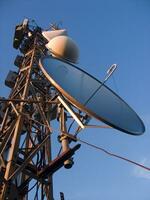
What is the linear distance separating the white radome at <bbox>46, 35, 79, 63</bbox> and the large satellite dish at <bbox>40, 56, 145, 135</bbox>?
1760mm

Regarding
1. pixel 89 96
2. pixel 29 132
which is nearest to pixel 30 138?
pixel 29 132

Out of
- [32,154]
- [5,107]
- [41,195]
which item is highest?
[5,107]

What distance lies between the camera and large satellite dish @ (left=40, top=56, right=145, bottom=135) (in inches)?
400

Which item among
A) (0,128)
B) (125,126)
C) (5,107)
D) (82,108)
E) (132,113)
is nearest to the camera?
(82,108)

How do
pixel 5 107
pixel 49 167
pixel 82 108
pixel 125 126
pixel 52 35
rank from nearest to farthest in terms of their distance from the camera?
1. pixel 82 108
2. pixel 125 126
3. pixel 49 167
4. pixel 5 107
5. pixel 52 35

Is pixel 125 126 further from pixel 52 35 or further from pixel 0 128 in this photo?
pixel 52 35

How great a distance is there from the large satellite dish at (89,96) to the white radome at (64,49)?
1760 mm

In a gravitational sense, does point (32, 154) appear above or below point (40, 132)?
Answer: below

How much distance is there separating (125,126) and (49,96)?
18.4ft

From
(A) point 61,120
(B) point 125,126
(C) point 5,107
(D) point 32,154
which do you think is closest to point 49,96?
(C) point 5,107

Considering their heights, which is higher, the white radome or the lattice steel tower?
the white radome

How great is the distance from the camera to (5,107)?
14641 mm

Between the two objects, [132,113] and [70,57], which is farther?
[70,57]

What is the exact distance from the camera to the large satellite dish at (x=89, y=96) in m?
10.1
